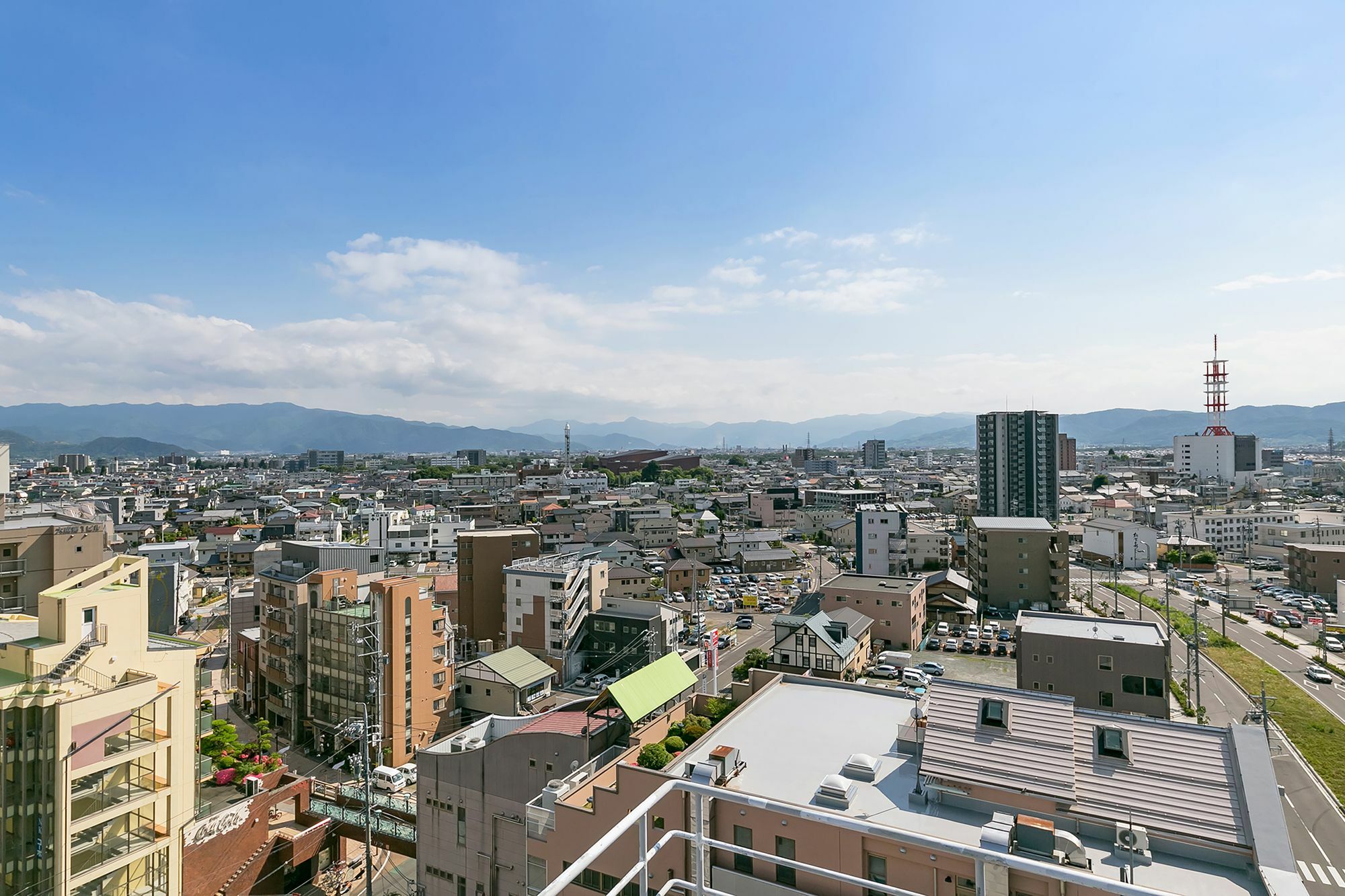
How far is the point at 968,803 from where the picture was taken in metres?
5.33

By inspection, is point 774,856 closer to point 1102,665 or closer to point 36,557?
point 1102,665

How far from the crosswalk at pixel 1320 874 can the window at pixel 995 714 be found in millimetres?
5784

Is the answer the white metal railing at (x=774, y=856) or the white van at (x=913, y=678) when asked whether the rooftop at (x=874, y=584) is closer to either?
the white van at (x=913, y=678)

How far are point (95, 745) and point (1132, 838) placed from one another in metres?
8.03

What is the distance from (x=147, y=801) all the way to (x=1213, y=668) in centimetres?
2010

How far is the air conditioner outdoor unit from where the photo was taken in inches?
186

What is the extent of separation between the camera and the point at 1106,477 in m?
59.0

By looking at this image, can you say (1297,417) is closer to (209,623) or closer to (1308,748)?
(1308,748)

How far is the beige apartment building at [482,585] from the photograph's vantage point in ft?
58.4

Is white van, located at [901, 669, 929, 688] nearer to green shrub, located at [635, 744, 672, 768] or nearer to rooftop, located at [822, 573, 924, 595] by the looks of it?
rooftop, located at [822, 573, 924, 595]

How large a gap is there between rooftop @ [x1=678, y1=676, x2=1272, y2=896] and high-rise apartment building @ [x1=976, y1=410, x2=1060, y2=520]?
31.6 metres

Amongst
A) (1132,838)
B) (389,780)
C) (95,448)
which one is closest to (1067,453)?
(389,780)

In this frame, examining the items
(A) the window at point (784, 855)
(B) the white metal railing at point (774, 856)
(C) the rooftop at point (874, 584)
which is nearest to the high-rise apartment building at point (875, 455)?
(C) the rooftop at point (874, 584)

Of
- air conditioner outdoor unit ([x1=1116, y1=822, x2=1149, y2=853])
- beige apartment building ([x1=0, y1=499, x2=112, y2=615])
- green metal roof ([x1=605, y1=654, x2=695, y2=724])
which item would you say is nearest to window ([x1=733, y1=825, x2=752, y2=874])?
air conditioner outdoor unit ([x1=1116, y1=822, x2=1149, y2=853])
